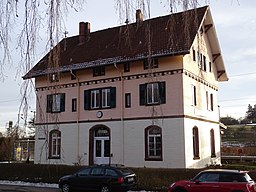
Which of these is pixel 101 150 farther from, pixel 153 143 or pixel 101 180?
pixel 101 180

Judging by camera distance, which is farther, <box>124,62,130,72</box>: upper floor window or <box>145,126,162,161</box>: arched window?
<box>124,62,130,72</box>: upper floor window

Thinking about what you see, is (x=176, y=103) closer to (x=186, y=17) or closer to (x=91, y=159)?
(x=91, y=159)

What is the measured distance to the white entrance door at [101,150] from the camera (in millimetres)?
28844

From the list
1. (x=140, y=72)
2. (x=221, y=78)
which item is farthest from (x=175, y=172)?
(x=221, y=78)

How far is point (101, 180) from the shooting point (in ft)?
63.4

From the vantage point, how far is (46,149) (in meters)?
5.91

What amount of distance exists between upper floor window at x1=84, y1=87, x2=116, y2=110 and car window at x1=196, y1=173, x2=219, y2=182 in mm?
13540

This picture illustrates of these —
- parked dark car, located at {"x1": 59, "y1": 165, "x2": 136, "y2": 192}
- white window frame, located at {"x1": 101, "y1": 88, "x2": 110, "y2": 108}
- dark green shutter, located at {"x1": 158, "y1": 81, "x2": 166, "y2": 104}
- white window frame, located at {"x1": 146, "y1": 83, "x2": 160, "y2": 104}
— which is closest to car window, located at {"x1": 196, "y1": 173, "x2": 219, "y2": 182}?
parked dark car, located at {"x1": 59, "y1": 165, "x2": 136, "y2": 192}

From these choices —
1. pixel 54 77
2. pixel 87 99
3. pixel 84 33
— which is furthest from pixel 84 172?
pixel 84 33

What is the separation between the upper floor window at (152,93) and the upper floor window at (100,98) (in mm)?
2640

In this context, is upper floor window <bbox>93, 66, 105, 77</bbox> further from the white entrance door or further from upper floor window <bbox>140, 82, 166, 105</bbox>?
the white entrance door

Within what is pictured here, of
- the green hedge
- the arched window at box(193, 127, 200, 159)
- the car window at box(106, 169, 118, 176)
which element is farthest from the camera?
the arched window at box(193, 127, 200, 159)

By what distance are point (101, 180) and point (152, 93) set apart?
9.50 m

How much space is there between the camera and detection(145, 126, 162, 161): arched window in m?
26.1
